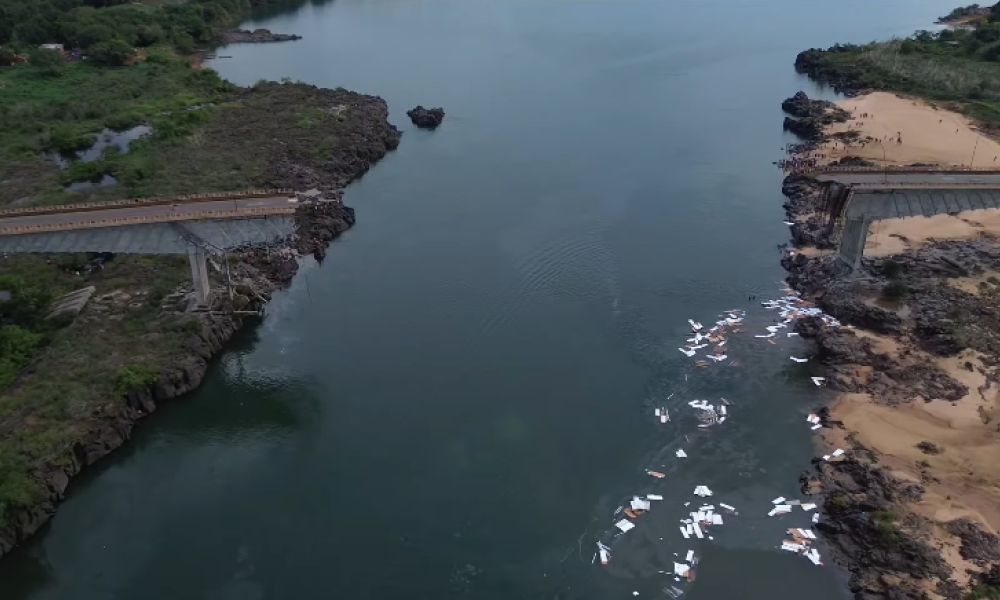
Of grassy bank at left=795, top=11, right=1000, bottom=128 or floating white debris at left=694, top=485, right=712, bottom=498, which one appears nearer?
floating white debris at left=694, top=485, right=712, bottom=498

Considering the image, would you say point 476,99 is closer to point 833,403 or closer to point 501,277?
point 501,277

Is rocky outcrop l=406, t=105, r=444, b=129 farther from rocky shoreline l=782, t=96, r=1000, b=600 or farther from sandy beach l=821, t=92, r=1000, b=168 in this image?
sandy beach l=821, t=92, r=1000, b=168

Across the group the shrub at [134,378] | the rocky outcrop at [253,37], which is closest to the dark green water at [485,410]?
the shrub at [134,378]

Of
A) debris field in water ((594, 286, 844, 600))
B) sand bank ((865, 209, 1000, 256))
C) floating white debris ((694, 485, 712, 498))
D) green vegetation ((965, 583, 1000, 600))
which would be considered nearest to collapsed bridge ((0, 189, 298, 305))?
debris field in water ((594, 286, 844, 600))

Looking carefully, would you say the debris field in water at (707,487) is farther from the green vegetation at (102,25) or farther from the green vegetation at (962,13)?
the green vegetation at (962,13)

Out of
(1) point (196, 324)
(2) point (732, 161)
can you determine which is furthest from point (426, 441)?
Answer: (2) point (732, 161)

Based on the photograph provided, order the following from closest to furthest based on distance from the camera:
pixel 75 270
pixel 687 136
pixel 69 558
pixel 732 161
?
pixel 69 558 → pixel 75 270 → pixel 732 161 → pixel 687 136
